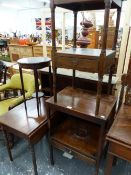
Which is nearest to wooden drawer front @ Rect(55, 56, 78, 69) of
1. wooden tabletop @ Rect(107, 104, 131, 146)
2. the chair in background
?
wooden tabletop @ Rect(107, 104, 131, 146)

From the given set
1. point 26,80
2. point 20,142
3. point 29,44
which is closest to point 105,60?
point 26,80

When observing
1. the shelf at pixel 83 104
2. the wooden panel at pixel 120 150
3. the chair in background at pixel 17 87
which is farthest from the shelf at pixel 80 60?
the chair in background at pixel 17 87

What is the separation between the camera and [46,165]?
160 centimetres

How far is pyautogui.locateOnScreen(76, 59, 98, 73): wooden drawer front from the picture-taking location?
960mm

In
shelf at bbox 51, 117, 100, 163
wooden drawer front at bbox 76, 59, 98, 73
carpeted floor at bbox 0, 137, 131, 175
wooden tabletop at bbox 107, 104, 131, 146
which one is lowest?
carpeted floor at bbox 0, 137, 131, 175

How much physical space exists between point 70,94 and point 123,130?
558mm

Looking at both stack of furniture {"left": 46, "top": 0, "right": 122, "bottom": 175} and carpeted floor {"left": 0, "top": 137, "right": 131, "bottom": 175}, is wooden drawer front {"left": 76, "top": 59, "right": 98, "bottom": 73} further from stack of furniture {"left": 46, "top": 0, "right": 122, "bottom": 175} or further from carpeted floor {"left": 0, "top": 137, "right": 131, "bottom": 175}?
carpeted floor {"left": 0, "top": 137, "right": 131, "bottom": 175}

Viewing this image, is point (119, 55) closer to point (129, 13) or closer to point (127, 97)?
point (129, 13)

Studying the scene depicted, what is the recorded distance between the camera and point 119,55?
6.16 ft

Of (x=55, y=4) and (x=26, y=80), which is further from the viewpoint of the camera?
(x=26, y=80)

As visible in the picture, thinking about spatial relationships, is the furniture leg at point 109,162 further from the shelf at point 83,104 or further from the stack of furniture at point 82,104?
the shelf at point 83,104

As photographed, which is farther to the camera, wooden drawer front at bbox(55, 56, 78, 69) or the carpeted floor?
the carpeted floor

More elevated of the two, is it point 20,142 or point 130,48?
point 130,48

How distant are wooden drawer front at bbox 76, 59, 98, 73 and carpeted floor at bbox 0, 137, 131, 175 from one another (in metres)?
1.11
